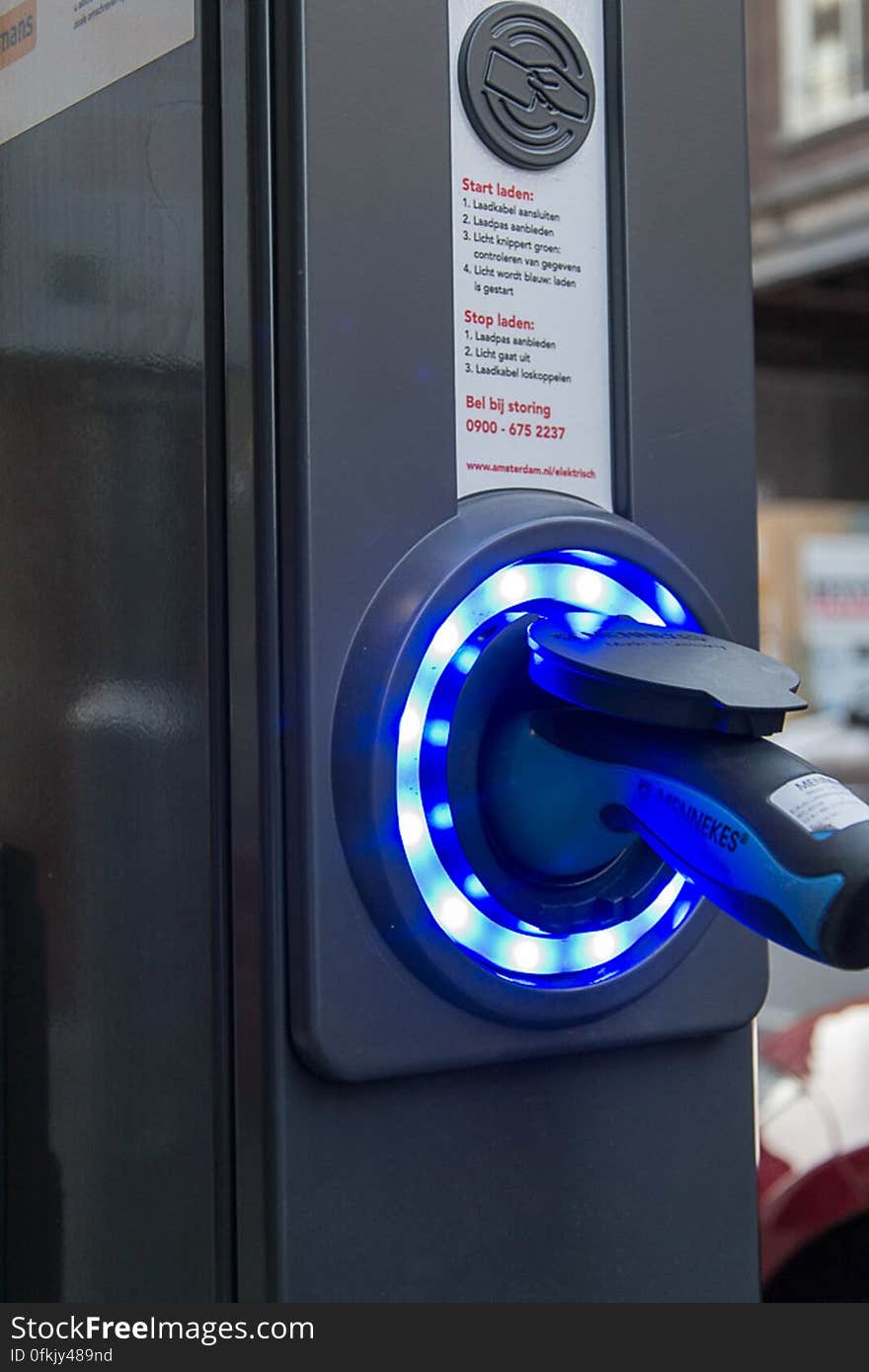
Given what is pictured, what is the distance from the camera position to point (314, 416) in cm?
66

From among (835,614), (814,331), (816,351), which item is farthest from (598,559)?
(816,351)

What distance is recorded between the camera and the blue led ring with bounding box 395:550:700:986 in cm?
67

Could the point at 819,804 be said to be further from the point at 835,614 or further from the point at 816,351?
the point at 816,351

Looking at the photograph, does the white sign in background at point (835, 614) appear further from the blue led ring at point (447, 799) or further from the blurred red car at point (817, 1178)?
the blue led ring at point (447, 799)

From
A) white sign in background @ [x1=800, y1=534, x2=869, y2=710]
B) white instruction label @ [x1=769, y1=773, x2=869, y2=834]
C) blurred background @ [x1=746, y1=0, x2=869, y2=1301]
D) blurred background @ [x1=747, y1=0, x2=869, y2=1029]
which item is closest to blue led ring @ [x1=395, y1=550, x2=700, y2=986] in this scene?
white instruction label @ [x1=769, y1=773, x2=869, y2=834]

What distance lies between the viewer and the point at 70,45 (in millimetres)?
803

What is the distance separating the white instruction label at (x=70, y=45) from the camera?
74 cm

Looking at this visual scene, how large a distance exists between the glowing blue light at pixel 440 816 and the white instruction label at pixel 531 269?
0.44 feet

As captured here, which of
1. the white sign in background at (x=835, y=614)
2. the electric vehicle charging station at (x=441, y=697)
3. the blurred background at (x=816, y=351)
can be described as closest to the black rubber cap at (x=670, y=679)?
the electric vehicle charging station at (x=441, y=697)

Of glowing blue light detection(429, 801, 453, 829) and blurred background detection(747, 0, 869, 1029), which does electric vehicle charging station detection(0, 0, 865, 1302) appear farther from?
blurred background detection(747, 0, 869, 1029)

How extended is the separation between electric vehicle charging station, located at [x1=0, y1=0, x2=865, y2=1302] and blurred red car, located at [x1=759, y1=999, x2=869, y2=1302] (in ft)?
4.80

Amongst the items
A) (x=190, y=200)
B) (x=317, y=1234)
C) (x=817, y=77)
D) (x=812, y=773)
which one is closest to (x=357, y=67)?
(x=190, y=200)

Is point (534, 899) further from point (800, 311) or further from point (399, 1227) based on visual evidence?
point (800, 311)

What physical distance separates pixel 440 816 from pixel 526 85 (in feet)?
1.05
